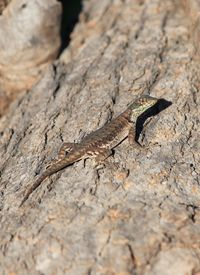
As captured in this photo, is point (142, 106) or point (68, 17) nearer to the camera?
point (142, 106)

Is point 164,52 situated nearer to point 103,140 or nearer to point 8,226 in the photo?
point 103,140

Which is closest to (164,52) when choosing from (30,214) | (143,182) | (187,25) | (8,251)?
(187,25)

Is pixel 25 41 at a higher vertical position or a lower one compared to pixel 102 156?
higher

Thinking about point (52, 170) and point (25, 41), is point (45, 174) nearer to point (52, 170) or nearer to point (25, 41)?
point (52, 170)

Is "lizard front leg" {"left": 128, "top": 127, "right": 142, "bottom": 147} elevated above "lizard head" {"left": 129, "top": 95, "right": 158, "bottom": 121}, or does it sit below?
below

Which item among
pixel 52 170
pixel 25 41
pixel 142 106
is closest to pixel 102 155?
pixel 52 170

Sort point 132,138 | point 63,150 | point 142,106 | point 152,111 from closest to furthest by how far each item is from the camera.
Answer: point 63,150
point 132,138
point 142,106
point 152,111

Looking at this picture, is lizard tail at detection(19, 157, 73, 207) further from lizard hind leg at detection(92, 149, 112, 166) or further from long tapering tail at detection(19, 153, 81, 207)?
lizard hind leg at detection(92, 149, 112, 166)

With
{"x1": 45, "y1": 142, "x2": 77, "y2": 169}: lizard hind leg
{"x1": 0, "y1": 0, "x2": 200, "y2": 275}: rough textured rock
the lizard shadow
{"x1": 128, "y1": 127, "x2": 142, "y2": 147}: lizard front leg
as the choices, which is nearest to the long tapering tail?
{"x1": 0, "y1": 0, "x2": 200, "y2": 275}: rough textured rock
